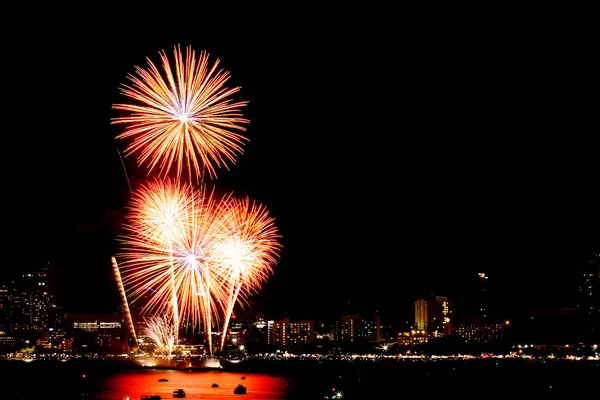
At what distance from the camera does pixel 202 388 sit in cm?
5984

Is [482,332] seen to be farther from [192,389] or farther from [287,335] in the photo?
[192,389]

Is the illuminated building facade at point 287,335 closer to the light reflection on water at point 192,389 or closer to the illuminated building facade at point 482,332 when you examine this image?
the illuminated building facade at point 482,332

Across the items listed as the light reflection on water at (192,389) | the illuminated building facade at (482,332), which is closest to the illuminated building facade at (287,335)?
the illuminated building facade at (482,332)

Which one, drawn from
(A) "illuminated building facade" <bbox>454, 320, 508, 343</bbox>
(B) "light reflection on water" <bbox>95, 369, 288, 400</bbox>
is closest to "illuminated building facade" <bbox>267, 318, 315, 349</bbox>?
(A) "illuminated building facade" <bbox>454, 320, 508, 343</bbox>

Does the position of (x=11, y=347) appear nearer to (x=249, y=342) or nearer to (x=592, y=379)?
(x=249, y=342)

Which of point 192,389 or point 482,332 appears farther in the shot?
point 482,332

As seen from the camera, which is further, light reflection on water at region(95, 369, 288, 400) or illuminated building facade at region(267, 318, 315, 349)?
illuminated building facade at region(267, 318, 315, 349)

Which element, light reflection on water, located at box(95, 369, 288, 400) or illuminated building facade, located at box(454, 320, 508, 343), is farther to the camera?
illuminated building facade, located at box(454, 320, 508, 343)

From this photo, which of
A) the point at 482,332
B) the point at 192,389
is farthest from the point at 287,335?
the point at 192,389

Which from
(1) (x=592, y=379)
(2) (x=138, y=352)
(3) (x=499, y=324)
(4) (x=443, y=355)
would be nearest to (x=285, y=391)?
(1) (x=592, y=379)

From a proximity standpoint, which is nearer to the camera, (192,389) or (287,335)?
(192,389)

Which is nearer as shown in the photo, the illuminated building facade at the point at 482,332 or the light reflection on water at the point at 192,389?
the light reflection on water at the point at 192,389

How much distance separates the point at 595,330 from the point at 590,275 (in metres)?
12.7

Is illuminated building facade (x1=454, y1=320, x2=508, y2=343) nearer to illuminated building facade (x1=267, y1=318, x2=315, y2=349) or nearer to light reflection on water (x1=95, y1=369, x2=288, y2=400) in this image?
illuminated building facade (x1=267, y1=318, x2=315, y2=349)
